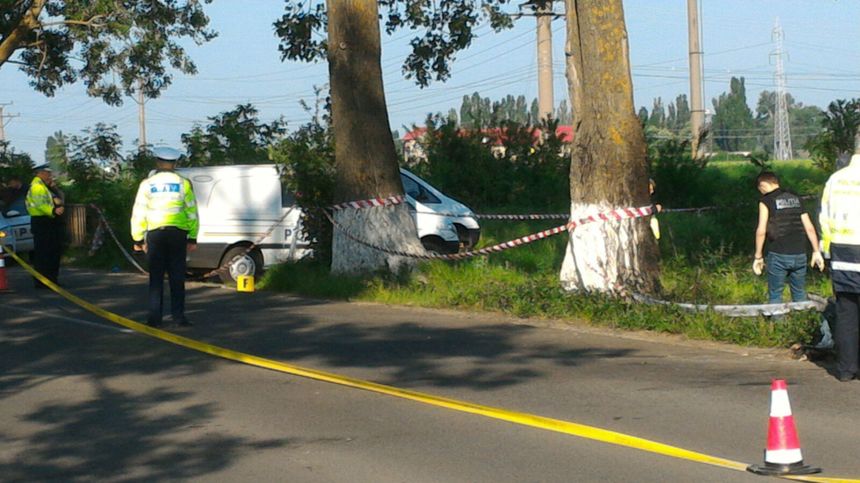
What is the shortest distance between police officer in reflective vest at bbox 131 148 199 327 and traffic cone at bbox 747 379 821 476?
771 centimetres

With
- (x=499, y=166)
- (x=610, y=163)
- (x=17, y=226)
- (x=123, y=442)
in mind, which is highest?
(x=499, y=166)

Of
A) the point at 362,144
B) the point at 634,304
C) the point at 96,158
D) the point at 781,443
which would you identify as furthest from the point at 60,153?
the point at 781,443

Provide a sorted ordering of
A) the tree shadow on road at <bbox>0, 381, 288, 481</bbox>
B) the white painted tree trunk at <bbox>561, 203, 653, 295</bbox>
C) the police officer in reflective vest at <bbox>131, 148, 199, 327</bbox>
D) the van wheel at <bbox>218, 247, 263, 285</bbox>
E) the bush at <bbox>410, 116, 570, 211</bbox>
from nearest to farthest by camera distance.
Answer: the tree shadow on road at <bbox>0, 381, 288, 481</bbox> → the police officer in reflective vest at <bbox>131, 148, 199, 327</bbox> → the white painted tree trunk at <bbox>561, 203, 653, 295</bbox> → the van wheel at <bbox>218, 247, 263, 285</bbox> → the bush at <bbox>410, 116, 570, 211</bbox>

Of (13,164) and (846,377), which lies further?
(13,164)

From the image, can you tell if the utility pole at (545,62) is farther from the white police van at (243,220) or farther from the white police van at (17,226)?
the white police van at (243,220)

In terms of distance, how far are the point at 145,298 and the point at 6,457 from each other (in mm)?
9192

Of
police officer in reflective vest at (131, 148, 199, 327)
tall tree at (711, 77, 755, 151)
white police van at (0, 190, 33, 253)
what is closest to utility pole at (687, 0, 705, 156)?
white police van at (0, 190, 33, 253)

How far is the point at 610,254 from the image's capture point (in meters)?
14.1

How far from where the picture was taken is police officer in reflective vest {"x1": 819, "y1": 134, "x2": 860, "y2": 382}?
961cm

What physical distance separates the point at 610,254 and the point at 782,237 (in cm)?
231

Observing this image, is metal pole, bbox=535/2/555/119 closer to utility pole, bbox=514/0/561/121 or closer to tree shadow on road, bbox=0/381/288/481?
utility pole, bbox=514/0/561/121

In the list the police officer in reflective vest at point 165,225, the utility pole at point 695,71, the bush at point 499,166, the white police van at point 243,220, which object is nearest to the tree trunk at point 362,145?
the white police van at point 243,220

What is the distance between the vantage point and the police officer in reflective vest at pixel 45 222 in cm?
1806

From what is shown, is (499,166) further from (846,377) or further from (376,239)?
(846,377)
